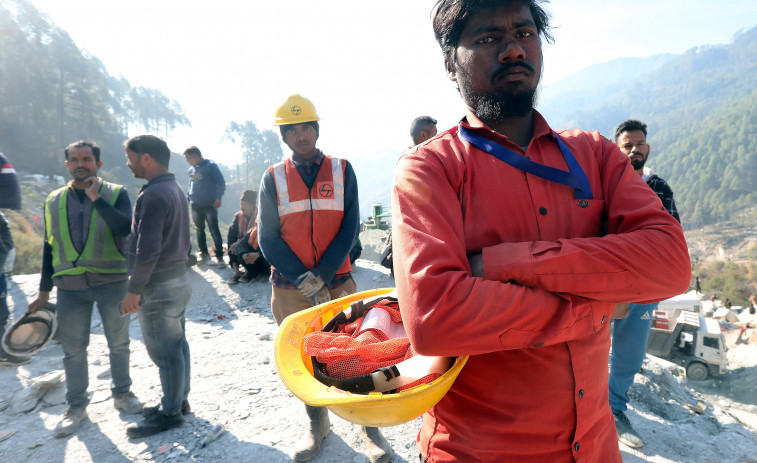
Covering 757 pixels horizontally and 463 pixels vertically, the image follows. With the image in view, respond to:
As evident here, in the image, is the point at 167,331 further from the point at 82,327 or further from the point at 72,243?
the point at 72,243

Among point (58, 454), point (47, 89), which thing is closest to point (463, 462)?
point (58, 454)

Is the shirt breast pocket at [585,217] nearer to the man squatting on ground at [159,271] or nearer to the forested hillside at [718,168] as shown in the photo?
the man squatting on ground at [159,271]

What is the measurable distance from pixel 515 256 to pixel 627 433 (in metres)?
3.20

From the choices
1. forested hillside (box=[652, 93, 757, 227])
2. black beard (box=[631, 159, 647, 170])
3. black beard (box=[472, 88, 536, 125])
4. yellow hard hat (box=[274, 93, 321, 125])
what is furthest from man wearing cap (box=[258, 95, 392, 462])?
forested hillside (box=[652, 93, 757, 227])

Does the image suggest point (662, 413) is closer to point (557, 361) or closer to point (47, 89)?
point (557, 361)

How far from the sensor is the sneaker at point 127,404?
3604mm

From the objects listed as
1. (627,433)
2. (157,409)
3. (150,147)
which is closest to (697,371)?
(627,433)

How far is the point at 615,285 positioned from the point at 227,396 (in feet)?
13.4

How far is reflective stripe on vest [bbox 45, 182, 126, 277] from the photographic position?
3.25m

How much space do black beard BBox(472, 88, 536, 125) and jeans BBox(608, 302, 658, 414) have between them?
2603 millimetres

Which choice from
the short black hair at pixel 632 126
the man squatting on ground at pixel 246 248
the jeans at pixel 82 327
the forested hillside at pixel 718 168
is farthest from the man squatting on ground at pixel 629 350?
the forested hillside at pixel 718 168

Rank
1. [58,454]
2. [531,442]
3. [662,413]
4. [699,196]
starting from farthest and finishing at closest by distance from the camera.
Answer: [699,196], [662,413], [58,454], [531,442]

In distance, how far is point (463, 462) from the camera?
1141mm

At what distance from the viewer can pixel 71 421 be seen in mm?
3334
